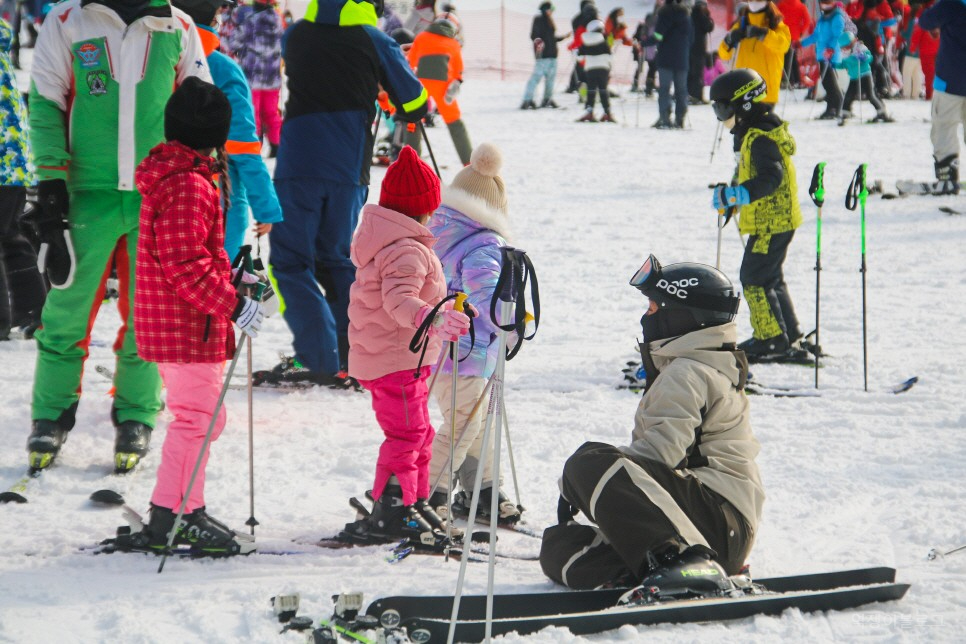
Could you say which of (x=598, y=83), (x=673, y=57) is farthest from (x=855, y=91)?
(x=598, y=83)

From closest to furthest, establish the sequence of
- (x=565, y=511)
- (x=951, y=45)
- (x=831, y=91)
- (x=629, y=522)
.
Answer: (x=629, y=522)
(x=565, y=511)
(x=951, y=45)
(x=831, y=91)

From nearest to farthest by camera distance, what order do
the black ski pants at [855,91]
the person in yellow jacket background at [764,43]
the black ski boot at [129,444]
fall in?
the black ski boot at [129,444]
the person in yellow jacket background at [764,43]
the black ski pants at [855,91]

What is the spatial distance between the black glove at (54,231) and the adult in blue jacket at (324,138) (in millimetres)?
1525

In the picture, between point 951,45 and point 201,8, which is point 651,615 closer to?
point 201,8

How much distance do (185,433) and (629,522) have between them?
154cm

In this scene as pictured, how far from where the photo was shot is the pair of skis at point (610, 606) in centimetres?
Result: 330

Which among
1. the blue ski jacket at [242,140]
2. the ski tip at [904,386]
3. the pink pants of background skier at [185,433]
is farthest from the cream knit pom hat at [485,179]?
the ski tip at [904,386]

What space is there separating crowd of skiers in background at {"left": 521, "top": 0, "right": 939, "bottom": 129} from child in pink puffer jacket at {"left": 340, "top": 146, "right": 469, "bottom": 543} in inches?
363

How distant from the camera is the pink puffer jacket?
13.1ft

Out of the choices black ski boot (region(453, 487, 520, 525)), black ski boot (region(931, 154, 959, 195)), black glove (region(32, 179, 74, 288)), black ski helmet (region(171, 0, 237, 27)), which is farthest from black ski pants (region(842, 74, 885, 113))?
black glove (region(32, 179, 74, 288))

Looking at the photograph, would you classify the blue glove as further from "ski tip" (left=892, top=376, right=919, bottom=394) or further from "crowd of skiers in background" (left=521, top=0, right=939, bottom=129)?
"crowd of skiers in background" (left=521, top=0, right=939, bottom=129)

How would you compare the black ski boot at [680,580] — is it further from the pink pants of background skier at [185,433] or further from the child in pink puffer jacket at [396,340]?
the pink pants of background skier at [185,433]

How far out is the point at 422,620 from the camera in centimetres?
327

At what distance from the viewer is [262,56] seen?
1219 cm
